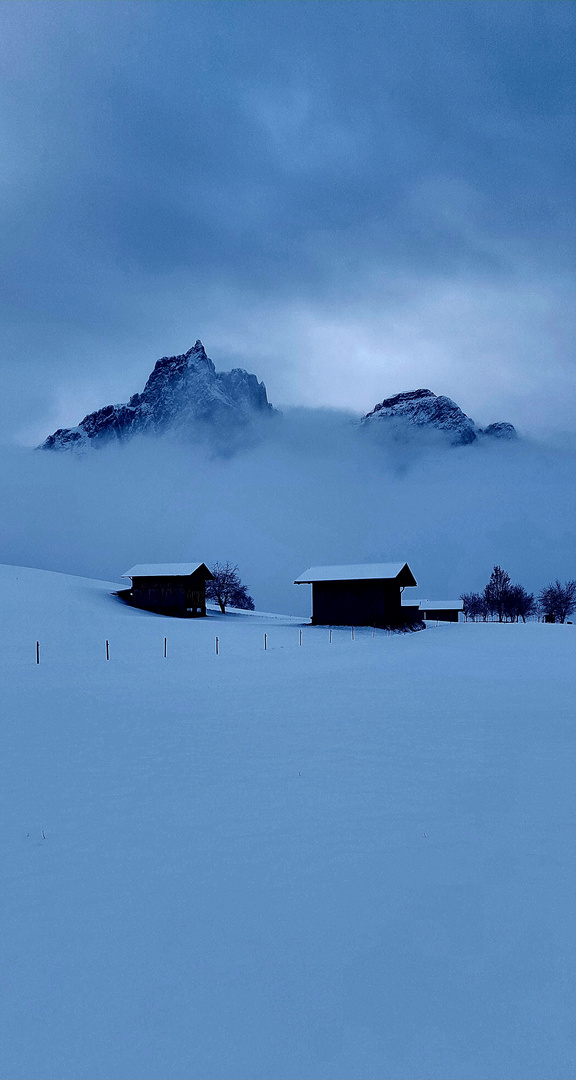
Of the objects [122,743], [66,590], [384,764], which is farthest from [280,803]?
[66,590]

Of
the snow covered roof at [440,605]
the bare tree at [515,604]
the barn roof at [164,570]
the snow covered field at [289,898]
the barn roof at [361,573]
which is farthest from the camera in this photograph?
the bare tree at [515,604]

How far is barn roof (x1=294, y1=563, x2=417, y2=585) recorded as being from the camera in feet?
159

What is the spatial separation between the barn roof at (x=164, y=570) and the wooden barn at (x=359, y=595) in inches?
465

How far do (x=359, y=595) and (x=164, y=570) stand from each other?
19.7 m

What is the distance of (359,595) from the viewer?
1939 inches

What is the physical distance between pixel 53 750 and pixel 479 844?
8.44 m

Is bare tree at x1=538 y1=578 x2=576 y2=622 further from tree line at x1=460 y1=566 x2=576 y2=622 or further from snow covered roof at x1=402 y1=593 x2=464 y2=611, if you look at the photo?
snow covered roof at x1=402 y1=593 x2=464 y2=611

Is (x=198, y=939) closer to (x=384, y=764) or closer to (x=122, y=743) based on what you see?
(x=384, y=764)

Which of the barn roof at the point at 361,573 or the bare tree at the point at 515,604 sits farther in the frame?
the bare tree at the point at 515,604

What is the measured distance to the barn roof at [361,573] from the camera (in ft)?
159

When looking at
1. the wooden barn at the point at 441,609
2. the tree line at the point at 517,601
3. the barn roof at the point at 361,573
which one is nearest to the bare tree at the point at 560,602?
the tree line at the point at 517,601

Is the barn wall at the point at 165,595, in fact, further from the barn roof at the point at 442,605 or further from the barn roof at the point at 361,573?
the barn roof at the point at 442,605

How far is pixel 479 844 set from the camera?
7.03 meters

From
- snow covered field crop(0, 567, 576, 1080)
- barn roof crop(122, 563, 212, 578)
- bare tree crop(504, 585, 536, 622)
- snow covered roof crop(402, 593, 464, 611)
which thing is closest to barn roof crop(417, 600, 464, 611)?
snow covered roof crop(402, 593, 464, 611)
